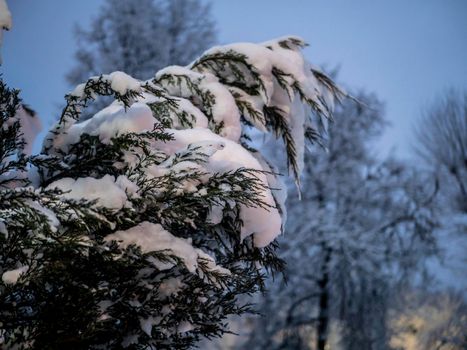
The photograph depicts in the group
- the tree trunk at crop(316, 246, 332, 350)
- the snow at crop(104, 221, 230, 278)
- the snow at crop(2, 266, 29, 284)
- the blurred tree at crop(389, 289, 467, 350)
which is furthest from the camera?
the tree trunk at crop(316, 246, 332, 350)

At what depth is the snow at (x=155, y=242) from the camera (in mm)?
1697

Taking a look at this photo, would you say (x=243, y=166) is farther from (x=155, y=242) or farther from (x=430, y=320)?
(x=430, y=320)

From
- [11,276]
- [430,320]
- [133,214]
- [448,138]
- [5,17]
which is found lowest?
[11,276]

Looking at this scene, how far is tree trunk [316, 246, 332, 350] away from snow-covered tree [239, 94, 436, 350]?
24mm

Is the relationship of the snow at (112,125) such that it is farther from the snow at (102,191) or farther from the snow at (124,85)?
the snow at (102,191)

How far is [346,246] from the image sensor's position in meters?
8.98

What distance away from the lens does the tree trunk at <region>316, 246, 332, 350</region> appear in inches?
361

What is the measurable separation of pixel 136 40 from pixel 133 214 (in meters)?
6.82

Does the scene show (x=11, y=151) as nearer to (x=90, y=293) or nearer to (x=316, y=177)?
(x=90, y=293)

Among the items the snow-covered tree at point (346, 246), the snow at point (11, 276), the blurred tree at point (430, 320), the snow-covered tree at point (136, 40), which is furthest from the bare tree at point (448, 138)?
the snow at point (11, 276)

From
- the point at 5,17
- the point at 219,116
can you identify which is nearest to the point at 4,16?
the point at 5,17

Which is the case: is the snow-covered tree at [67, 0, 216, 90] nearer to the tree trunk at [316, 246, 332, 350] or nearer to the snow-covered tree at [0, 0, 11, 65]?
the tree trunk at [316, 246, 332, 350]

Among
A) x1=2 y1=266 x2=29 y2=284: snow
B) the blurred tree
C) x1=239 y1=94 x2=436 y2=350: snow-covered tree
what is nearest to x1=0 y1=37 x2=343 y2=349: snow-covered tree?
x1=2 y1=266 x2=29 y2=284: snow

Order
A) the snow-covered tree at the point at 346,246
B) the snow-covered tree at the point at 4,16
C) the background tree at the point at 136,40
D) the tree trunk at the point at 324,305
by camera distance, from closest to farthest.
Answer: the snow-covered tree at the point at 4,16, the background tree at the point at 136,40, the snow-covered tree at the point at 346,246, the tree trunk at the point at 324,305
